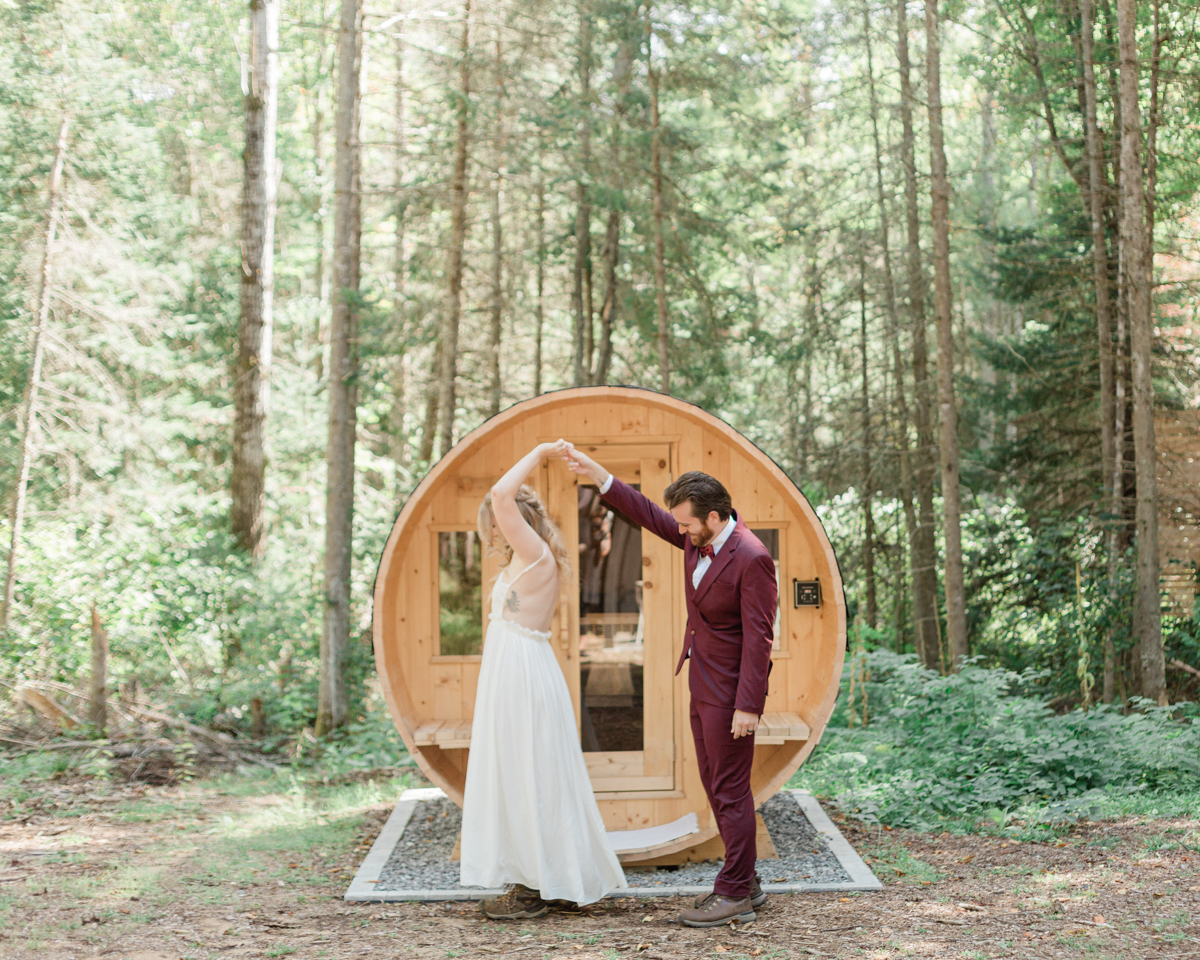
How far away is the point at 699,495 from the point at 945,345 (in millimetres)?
6780

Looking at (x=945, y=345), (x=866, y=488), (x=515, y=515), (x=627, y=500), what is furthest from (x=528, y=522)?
(x=866, y=488)

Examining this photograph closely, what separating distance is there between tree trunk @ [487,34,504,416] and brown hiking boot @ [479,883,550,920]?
743cm

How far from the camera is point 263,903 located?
5.01 metres

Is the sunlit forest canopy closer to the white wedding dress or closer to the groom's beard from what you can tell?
the white wedding dress

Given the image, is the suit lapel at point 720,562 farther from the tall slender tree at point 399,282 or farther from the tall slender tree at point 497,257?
the tall slender tree at point 399,282

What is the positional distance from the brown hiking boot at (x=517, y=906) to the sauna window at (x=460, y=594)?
169 centimetres

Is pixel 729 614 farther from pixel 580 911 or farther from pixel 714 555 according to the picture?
pixel 580 911

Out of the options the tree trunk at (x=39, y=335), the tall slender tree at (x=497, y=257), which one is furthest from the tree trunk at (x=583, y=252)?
the tree trunk at (x=39, y=335)

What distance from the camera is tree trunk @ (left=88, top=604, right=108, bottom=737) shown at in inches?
328

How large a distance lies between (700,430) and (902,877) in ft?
8.83

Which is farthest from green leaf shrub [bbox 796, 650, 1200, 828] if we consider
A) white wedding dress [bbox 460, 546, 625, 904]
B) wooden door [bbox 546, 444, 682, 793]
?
white wedding dress [bbox 460, 546, 625, 904]

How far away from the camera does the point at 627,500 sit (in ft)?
15.5

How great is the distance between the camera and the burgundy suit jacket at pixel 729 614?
4422 mm

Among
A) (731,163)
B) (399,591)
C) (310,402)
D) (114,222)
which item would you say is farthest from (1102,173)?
(114,222)
